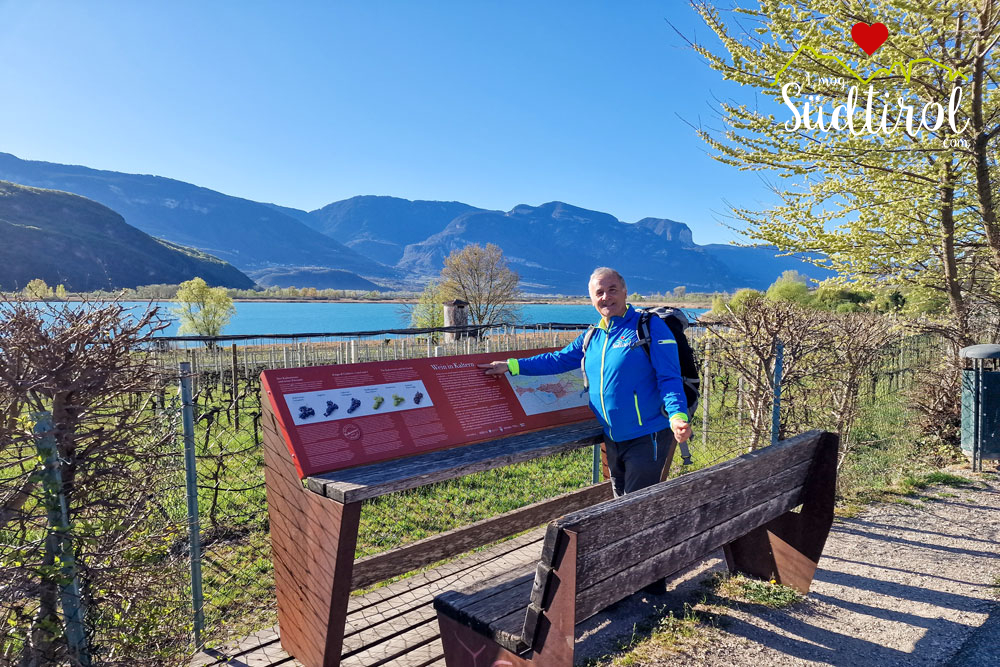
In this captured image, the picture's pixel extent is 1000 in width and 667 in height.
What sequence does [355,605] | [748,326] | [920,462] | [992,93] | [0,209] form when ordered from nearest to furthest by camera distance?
1. [355,605]
2. [748,326]
3. [920,462]
4. [992,93]
5. [0,209]

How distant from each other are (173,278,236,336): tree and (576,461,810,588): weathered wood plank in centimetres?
4819

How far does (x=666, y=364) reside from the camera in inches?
114

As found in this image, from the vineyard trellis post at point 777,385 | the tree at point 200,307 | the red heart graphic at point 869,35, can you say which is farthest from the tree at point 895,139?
the tree at point 200,307

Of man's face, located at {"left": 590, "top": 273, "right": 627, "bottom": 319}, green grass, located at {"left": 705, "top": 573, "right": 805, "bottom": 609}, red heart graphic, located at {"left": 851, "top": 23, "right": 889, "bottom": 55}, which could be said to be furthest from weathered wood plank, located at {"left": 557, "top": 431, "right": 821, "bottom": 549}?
red heart graphic, located at {"left": 851, "top": 23, "right": 889, "bottom": 55}

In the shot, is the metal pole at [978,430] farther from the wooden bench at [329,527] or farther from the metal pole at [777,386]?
Answer: the wooden bench at [329,527]

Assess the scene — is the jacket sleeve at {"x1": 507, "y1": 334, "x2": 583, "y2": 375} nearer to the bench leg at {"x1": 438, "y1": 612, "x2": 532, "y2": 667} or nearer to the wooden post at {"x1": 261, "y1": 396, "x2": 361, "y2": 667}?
the wooden post at {"x1": 261, "y1": 396, "x2": 361, "y2": 667}

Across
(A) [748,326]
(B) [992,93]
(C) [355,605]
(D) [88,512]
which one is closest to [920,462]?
(A) [748,326]

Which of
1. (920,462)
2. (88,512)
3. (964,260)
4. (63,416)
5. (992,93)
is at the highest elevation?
(992,93)

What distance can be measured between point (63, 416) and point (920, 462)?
7.78 metres

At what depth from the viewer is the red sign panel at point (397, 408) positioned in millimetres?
2576

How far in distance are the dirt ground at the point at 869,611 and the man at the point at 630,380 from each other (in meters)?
0.78

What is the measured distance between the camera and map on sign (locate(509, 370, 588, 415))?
11.6ft

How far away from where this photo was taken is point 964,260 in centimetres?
826

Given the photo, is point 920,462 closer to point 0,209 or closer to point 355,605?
point 355,605
